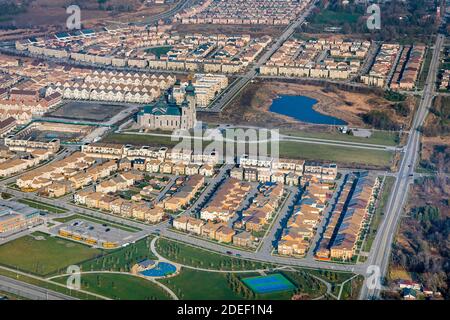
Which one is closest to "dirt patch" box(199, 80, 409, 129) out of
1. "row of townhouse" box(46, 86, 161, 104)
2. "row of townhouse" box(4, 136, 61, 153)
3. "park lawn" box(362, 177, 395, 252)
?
"row of townhouse" box(46, 86, 161, 104)

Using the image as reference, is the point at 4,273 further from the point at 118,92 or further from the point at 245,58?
the point at 245,58

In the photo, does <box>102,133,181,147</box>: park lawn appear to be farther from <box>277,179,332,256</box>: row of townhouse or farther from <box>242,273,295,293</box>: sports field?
<box>242,273,295,293</box>: sports field

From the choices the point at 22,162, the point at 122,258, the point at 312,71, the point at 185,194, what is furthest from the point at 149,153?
the point at 312,71

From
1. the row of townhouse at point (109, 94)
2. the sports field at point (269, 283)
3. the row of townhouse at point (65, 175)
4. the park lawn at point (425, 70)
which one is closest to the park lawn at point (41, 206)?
the row of townhouse at point (65, 175)

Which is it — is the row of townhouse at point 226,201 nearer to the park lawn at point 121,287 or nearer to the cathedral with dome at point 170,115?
the park lawn at point 121,287

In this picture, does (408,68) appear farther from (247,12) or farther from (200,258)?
(200,258)

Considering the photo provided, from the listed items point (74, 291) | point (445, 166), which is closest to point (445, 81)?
point (445, 166)
